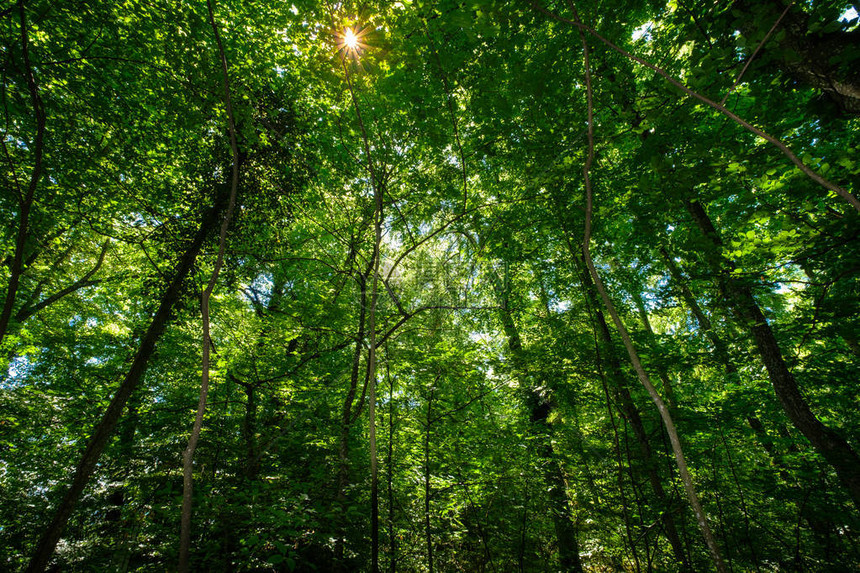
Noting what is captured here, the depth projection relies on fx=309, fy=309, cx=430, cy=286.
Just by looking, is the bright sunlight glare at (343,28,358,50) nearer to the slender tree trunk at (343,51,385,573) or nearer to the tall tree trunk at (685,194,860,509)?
the slender tree trunk at (343,51,385,573)

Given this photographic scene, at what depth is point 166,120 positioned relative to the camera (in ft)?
15.8

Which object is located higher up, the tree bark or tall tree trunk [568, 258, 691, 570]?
the tree bark

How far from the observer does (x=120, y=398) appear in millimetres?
4711

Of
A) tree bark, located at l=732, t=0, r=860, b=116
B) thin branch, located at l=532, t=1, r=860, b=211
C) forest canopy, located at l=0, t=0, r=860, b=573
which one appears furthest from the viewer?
forest canopy, located at l=0, t=0, r=860, b=573

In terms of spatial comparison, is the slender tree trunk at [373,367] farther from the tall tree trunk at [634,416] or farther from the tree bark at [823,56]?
the tree bark at [823,56]

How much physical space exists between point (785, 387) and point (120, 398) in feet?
→ 31.8

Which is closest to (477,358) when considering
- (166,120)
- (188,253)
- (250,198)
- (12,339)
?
(250,198)

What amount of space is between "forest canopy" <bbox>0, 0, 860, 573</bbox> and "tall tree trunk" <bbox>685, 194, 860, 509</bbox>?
50 millimetres

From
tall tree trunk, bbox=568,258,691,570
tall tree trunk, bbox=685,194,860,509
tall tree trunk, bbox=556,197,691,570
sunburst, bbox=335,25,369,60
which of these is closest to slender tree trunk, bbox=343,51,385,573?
sunburst, bbox=335,25,369,60

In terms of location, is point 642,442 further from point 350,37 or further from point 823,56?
point 350,37

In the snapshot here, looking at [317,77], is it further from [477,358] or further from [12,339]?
[12,339]

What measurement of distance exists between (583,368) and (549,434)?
6.06 ft

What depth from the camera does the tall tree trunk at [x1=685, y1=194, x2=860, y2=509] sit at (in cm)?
364

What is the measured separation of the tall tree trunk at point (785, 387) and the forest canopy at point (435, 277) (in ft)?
0.16
